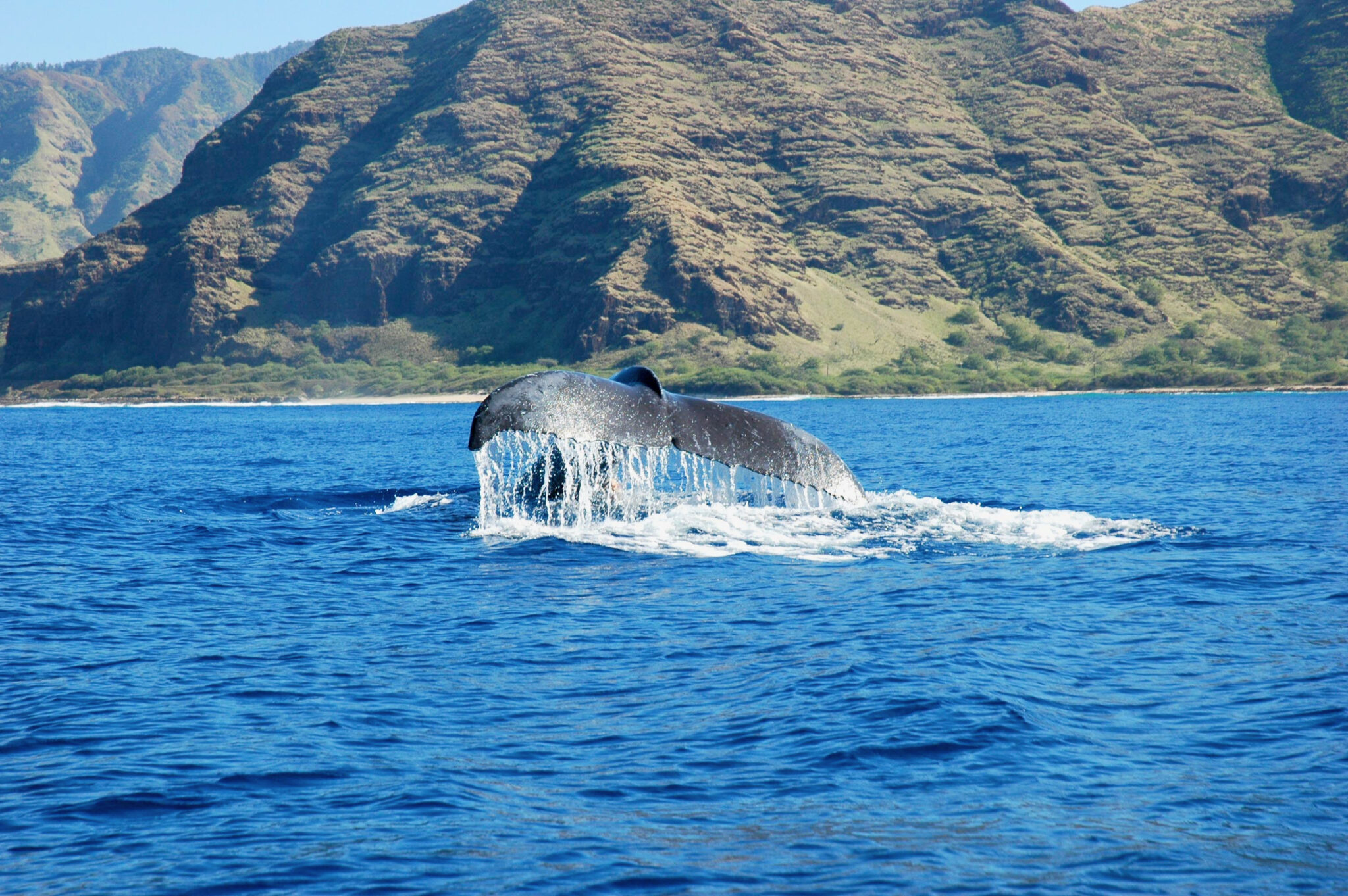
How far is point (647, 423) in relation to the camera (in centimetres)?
1240

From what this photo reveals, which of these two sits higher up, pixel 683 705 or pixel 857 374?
pixel 857 374

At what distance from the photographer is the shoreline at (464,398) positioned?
106875 millimetres

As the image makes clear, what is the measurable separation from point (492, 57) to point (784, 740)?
167 m

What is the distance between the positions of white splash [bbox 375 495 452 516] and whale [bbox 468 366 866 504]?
384 inches

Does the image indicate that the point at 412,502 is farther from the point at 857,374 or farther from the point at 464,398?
the point at 857,374

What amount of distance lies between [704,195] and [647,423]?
13505cm

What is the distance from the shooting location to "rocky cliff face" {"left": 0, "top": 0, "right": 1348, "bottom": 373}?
133125 mm

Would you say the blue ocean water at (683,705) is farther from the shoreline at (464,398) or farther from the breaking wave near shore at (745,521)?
the shoreline at (464,398)

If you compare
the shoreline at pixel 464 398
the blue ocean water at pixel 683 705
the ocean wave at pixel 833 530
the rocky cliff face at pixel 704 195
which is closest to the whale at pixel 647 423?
the blue ocean water at pixel 683 705

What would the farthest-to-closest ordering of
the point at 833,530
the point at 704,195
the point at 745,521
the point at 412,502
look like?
the point at 704,195, the point at 412,502, the point at 745,521, the point at 833,530

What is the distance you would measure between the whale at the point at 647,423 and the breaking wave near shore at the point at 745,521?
1.57 meters

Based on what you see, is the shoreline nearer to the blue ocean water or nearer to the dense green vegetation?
the dense green vegetation

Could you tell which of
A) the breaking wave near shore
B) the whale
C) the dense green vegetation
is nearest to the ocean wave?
the breaking wave near shore

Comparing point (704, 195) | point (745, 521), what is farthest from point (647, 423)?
point (704, 195)
